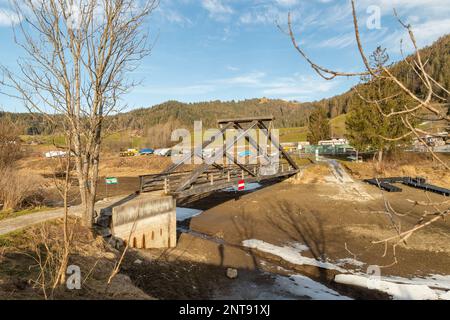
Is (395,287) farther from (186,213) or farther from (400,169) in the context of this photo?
(400,169)

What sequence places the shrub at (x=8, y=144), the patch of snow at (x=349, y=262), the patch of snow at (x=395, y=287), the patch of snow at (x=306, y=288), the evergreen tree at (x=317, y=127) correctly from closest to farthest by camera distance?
1. the patch of snow at (x=395, y=287)
2. the patch of snow at (x=306, y=288)
3. the patch of snow at (x=349, y=262)
4. the shrub at (x=8, y=144)
5. the evergreen tree at (x=317, y=127)

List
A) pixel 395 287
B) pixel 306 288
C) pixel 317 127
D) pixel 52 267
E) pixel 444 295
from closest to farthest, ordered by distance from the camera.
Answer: pixel 52 267 → pixel 444 295 → pixel 395 287 → pixel 306 288 → pixel 317 127

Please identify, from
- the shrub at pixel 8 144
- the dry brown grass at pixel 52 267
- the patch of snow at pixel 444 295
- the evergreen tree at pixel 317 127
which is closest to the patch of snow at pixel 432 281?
the patch of snow at pixel 444 295

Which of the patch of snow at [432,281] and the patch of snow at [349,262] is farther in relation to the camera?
the patch of snow at [349,262]

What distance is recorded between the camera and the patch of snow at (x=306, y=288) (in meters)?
8.55

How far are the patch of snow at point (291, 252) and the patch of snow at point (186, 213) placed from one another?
18.5ft

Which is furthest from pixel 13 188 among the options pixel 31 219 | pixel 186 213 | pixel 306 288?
pixel 306 288

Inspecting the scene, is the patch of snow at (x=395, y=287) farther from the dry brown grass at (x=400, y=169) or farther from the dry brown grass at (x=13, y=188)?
the dry brown grass at (x=400, y=169)

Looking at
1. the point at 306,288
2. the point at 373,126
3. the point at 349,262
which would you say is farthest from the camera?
the point at 373,126

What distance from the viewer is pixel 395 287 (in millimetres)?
8945

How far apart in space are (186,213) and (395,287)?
13060 millimetres

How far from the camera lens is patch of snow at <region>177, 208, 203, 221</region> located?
18.4 m
